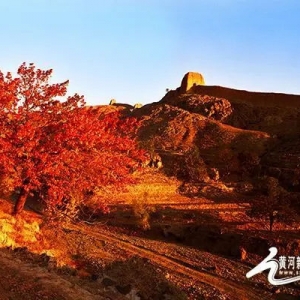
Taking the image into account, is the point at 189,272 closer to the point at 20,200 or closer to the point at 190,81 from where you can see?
the point at 20,200

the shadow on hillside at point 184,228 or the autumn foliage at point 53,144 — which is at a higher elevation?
the autumn foliage at point 53,144

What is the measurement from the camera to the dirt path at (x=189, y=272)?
74.2 ft

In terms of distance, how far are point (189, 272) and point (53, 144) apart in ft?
39.0

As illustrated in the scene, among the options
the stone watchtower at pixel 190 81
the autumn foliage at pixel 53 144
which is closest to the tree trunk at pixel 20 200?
the autumn foliage at pixel 53 144

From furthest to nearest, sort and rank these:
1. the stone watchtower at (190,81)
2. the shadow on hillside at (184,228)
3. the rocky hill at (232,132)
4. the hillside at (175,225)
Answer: the stone watchtower at (190,81)
the rocky hill at (232,132)
the shadow on hillside at (184,228)
the hillside at (175,225)

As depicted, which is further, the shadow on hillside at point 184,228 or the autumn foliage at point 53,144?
the shadow on hillside at point 184,228

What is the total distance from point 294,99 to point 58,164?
83.2m

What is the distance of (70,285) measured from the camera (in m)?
12.7

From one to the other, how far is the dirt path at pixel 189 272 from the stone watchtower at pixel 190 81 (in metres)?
81.7

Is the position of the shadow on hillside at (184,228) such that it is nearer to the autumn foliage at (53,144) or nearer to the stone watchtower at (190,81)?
the autumn foliage at (53,144)

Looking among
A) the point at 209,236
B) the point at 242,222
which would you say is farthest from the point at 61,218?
the point at 242,222

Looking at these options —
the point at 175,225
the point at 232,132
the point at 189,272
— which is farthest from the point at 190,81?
the point at 189,272

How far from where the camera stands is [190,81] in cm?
11125

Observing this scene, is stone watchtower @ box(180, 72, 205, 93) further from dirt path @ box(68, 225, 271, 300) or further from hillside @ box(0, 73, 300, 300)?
dirt path @ box(68, 225, 271, 300)
